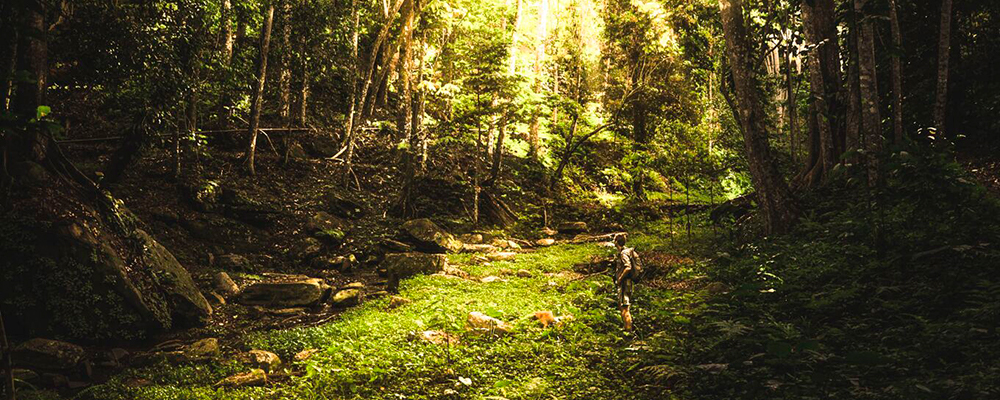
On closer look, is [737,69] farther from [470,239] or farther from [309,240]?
[309,240]

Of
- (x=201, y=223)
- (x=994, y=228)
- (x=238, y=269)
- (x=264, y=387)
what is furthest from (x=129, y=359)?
(x=994, y=228)

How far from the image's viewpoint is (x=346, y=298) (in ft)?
34.1

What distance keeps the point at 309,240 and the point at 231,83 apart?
598cm

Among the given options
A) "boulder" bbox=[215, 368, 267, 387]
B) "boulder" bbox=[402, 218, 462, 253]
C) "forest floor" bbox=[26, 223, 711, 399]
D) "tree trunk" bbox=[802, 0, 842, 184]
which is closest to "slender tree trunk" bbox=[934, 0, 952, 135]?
"tree trunk" bbox=[802, 0, 842, 184]

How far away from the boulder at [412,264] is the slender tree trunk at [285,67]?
9.28 m

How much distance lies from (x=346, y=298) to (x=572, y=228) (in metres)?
10.7

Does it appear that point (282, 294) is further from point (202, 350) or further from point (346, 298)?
point (202, 350)

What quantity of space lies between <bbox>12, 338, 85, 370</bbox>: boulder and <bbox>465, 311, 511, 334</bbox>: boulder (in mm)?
5419

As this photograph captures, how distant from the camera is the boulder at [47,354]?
6345 mm

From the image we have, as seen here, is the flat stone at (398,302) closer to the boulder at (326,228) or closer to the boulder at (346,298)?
the boulder at (346,298)

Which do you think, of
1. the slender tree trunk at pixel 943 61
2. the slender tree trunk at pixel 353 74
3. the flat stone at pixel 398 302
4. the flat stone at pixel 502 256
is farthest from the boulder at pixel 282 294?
the slender tree trunk at pixel 943 61

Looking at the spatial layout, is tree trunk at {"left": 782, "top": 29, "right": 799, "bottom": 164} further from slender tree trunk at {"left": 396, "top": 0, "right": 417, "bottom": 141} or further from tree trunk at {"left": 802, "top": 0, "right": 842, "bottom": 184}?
slender tree trunk at {"left": 396, "top": 0, "right": 417, "bottom": 141}

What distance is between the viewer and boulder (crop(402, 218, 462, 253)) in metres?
15.2

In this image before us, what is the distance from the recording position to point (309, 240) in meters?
14.4
